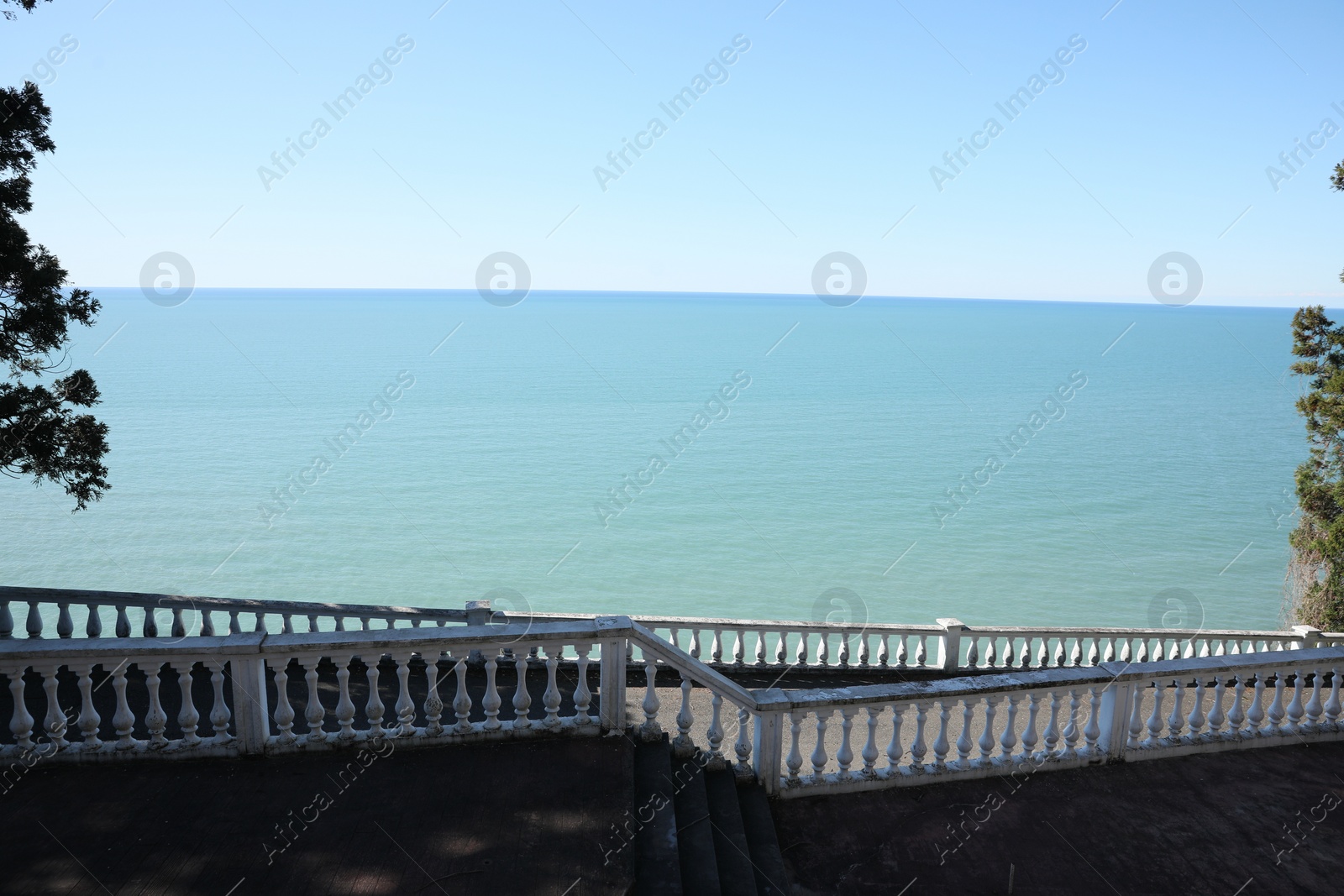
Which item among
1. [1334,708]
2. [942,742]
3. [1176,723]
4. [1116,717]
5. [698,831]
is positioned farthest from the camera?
[1334,708]

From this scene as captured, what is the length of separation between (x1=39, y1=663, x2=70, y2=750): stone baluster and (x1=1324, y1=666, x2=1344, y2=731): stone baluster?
10.0 meters

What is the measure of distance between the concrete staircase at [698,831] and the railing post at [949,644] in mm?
6754

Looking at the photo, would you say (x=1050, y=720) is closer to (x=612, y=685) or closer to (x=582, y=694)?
(x=612, y=685)

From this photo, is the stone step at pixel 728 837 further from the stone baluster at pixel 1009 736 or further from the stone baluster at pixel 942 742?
the stone baluster at pixel 1009 736

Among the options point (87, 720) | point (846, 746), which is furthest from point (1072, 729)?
point (87, 720)

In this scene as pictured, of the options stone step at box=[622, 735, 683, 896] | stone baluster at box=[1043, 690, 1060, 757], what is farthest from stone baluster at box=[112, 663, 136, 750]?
stone baluster at box=[1043, 690, 1060, 757]

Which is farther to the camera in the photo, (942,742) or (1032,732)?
(1032,732)

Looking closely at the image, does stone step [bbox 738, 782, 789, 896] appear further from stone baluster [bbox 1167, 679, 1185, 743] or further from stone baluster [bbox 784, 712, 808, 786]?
stone baluster [bbox 1167, 679, 1185, 743]

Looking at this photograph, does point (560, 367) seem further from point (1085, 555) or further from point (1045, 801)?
point (1045, 801)

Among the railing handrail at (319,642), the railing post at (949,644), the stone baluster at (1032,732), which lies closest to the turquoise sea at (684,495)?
the railing post at (949,644)

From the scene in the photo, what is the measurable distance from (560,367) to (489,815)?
96.3 m

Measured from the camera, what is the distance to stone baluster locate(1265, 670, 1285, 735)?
7805 millimetres

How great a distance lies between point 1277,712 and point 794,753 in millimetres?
4563

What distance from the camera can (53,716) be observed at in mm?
5828
